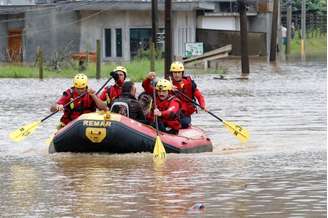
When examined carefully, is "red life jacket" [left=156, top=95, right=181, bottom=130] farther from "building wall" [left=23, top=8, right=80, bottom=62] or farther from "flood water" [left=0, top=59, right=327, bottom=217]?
"building wall" [left=23, top=8, right=80, bottom=62]

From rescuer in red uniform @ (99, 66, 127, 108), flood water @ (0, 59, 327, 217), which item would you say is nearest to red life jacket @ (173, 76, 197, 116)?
flood water @ (0, 59, 327, 217)

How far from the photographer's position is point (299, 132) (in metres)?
21.5

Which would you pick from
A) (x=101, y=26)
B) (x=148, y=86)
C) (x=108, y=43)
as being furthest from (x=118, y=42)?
(x=148, y=86)

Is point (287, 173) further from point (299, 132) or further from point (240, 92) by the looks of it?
point (240, 92)

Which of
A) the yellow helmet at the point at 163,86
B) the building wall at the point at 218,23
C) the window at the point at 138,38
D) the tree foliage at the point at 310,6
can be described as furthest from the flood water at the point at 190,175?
the tree foliage at the point at 310,6

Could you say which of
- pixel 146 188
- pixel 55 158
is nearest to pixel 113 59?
pixel 55 158

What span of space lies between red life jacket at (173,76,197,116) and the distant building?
36266 millimetres

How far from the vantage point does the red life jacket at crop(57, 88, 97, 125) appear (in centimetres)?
1845

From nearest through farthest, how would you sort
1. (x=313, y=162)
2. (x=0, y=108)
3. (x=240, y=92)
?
(x=313, y=162) < (x=0, y=108) < (x=240, y=92)

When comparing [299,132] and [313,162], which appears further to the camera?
[299,132]

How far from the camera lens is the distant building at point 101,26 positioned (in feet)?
194

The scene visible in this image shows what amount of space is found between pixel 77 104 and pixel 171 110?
175 centimetres

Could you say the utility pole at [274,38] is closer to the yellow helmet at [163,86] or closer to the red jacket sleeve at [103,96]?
the red jacket sleeve at [103,96]

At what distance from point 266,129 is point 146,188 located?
924 centimetres
